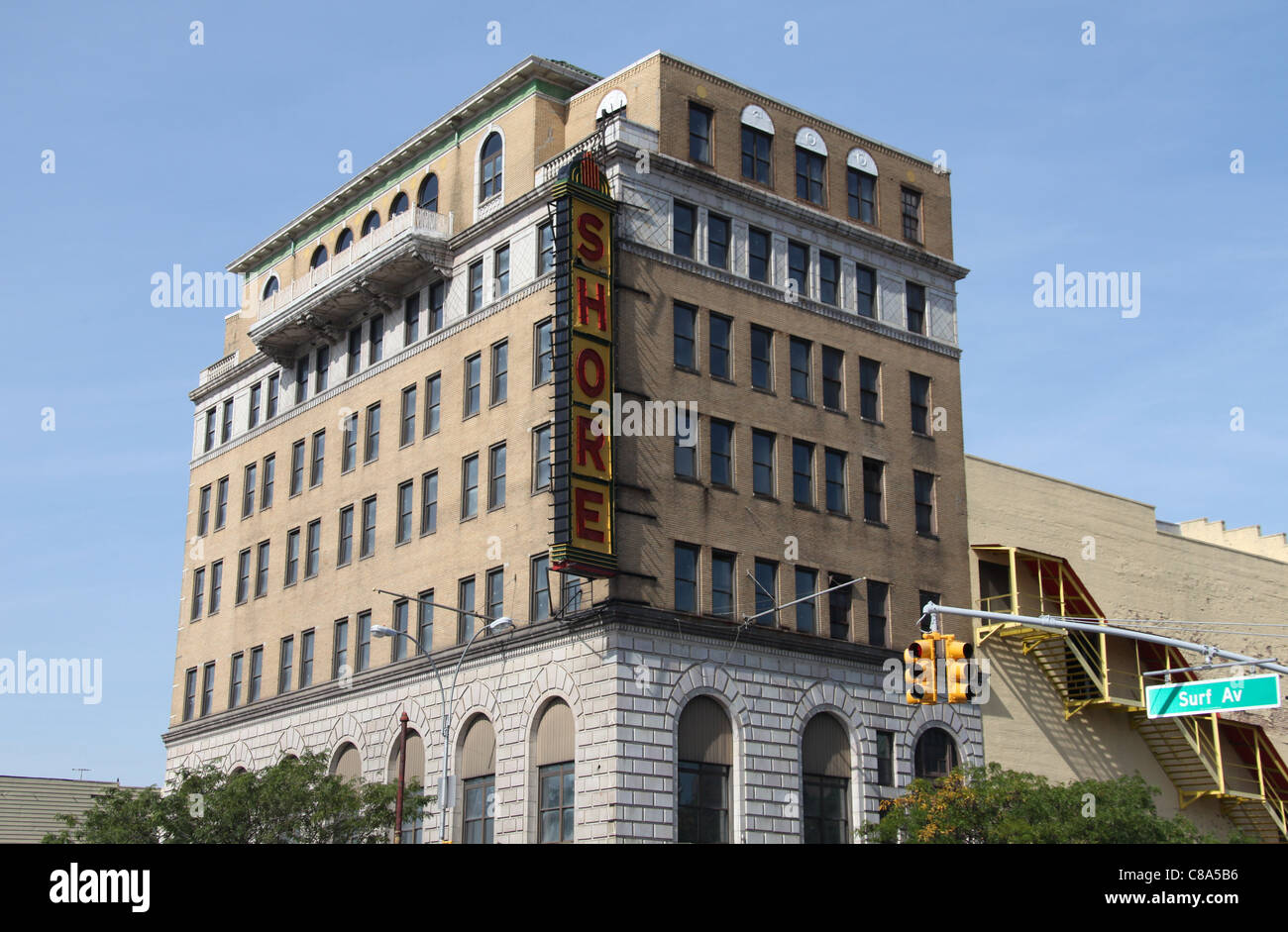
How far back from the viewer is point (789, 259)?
55938 millimetres

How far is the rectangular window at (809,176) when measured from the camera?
57.2m

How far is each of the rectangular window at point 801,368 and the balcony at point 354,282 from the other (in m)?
13.4

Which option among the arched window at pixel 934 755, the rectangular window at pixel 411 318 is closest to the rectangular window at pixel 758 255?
the rectangular window at pixel 411 318

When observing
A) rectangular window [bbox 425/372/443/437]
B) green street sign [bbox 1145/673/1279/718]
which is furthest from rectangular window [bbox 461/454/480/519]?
green street sign [bbox 1145/673/1279/718]

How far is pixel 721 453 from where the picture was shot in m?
51.6

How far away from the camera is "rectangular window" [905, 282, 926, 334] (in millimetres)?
59406

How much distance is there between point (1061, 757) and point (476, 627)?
888 inches

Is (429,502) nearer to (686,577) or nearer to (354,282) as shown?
(354,282)

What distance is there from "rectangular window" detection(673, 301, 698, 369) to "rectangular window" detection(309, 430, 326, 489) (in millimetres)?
19250
